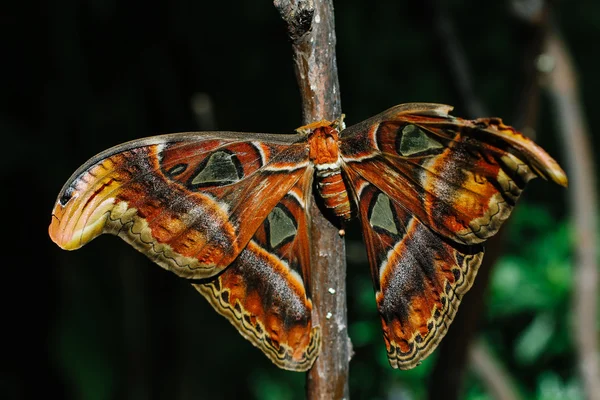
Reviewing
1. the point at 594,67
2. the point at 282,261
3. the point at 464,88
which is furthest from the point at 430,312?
the point at 594,67

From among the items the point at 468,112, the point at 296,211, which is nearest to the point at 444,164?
the point at 296,211

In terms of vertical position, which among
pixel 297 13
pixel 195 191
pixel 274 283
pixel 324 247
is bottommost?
pixel 274 283

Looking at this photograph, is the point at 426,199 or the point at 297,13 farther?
the point at 426,199

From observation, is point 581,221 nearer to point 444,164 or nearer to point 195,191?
point 444,164

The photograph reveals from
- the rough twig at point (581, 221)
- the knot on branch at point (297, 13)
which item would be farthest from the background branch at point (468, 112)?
the knot on branch at point (297, 13)

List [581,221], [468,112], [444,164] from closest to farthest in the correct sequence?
[444,164] < [468,112] < [581,221]

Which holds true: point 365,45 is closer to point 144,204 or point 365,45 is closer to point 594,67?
point 594,67
